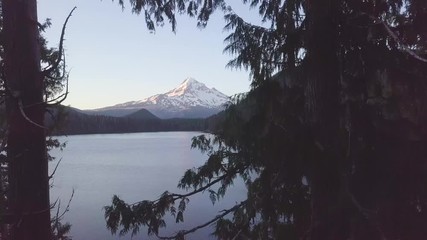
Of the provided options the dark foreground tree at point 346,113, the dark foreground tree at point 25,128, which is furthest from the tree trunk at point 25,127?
the dark foreground tree at point 346,113

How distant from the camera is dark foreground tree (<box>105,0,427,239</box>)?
9.82 feet

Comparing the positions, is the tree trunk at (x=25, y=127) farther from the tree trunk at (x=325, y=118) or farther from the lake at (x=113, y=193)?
the lake at (x=113, y=193)

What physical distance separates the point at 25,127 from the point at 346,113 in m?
2.34

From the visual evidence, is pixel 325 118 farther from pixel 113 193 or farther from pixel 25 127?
pixel 113 193

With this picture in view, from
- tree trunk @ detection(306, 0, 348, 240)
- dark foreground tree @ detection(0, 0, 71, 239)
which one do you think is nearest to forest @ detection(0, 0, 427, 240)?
tree trunk @ detection(306, 0, 348, 240)

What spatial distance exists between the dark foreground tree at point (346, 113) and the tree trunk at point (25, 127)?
1714 millimetres

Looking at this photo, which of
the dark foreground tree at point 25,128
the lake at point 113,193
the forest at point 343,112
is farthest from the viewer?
the lake at point 113,193

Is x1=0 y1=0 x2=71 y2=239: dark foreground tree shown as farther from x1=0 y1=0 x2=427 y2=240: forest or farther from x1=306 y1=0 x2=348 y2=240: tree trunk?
x1=306 y1=0 x2=348 y2=240: tree trunk

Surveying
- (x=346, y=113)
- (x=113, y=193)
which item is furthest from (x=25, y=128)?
(x=113, y=193)

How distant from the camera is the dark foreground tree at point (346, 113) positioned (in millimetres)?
2992

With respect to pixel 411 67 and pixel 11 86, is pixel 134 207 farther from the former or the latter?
pixel 411 67

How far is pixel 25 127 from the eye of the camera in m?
2.22

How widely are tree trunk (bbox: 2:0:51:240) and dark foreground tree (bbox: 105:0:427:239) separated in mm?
1714

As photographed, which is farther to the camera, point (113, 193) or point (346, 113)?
point (113, 193)
